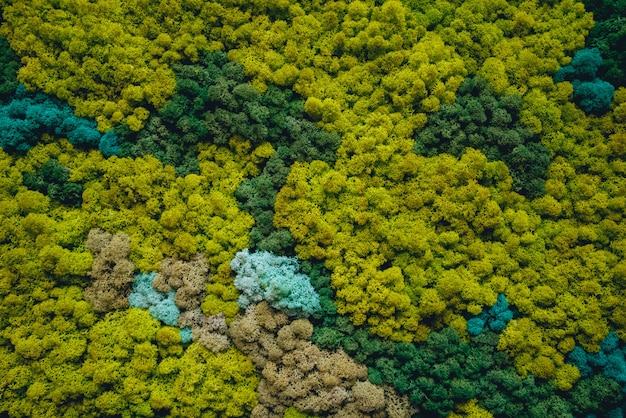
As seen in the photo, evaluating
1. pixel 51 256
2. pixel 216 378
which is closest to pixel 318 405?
pixel 216 378

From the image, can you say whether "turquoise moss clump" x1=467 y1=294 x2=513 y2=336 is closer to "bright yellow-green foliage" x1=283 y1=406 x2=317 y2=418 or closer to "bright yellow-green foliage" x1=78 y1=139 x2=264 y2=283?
"bright yellow-green foliage" x1=283 y1=406 x2=317 y2=418

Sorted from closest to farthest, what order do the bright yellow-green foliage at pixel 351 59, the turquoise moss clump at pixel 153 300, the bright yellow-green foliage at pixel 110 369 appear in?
the bright yellow-green foliage at pixel 110 369 → the turquoise moss clump at pixel 153 300 → the bright yellow-green foliage at pixel 351 59

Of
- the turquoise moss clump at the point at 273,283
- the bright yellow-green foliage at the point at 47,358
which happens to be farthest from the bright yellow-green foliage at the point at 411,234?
the bright yellow-green foliage at the point at 47,358

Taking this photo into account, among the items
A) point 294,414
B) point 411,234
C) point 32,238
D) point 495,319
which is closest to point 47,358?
point 32,238

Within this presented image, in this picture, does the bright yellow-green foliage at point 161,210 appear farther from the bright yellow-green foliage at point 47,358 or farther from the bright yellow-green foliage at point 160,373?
the bright yellow-green foliage at point 47,358

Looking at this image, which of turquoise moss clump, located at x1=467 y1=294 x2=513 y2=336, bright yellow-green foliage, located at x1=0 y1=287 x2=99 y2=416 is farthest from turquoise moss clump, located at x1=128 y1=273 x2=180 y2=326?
turquoise moss clump, located at x1=467 y1=294 x2=513 y2=336

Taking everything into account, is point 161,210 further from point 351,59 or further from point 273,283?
point 351,59

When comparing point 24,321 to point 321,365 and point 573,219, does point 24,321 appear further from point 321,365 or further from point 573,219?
point 573,219

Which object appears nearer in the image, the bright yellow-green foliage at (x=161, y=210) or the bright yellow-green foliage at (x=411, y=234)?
the bright yellow-green foliage at (x=411, y=234)

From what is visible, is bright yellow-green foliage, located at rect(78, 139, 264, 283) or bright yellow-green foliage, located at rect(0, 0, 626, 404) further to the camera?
bright yellow-green foliage, located at rect(78, 139, 264, 283)

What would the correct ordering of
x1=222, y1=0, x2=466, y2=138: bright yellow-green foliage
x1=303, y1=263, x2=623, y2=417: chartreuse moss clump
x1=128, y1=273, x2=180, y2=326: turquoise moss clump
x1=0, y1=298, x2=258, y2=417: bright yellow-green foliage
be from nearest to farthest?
x1=303, y1=263, x2=623, y2=417: chartreuse moss clump < x1=0, y1=298, x2=258, y2=417: bright yellow-green foliage < x1=128, y1=273, x2=180, y2=326: turquoise moss clump < x1=222, y1=0, x2=466, y2=138: bright yellow-green foliage

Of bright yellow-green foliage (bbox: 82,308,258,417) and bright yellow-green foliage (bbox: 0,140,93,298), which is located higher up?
bright yellow-green foliage (bbox: 0,140,93,298)
